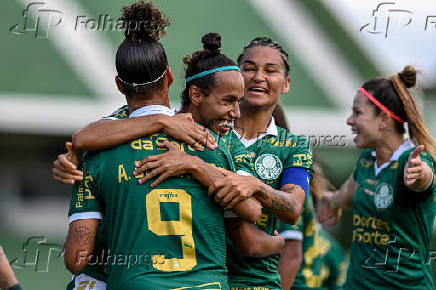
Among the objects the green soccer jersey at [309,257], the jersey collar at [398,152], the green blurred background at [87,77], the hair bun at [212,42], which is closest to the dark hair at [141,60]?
the hair bun at [212,42]

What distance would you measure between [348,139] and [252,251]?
11592 mm

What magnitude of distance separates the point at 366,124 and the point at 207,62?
2112mm

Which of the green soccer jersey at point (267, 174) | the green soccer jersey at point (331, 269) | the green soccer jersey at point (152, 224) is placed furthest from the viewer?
the green soccer jersey at point (331, 269)

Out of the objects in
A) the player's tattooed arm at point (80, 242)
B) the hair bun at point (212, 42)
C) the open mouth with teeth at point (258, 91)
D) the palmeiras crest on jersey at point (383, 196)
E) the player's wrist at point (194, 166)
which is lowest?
the player's tattooed arm at point (80, 242)

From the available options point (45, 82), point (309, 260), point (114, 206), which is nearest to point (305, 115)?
point (45, 82)

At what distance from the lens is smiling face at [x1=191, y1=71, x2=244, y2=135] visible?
12.8 feet

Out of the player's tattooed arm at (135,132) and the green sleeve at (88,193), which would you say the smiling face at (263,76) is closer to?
the player's tattooed arm at (135,132)

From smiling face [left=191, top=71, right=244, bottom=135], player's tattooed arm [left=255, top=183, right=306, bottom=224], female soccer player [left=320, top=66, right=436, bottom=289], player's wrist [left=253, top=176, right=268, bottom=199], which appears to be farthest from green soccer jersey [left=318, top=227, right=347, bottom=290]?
player's wrist [left=253, top=176, right=268, bottom=199]

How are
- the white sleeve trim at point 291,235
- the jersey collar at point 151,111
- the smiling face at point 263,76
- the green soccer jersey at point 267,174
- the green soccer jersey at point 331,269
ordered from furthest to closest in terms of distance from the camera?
the green soccer jersey at point 331,269 → the white sleeve trim at point 291,235 → the smiling face at point 263,76 → the green soccer jersey at point 267,174 → the jersey collar at point 151,111

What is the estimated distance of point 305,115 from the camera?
15.1 metres

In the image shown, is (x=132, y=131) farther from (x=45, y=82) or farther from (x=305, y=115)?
(x=305, y=115)

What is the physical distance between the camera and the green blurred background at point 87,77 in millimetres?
13188

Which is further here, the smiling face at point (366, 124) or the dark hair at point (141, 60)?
the smiling face at point (366, 124)

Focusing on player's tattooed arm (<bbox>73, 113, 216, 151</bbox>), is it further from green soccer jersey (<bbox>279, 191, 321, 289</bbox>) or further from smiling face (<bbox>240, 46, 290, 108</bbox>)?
green soccer jersey (<bbox>279, 191, 321, 289</bbox>)
